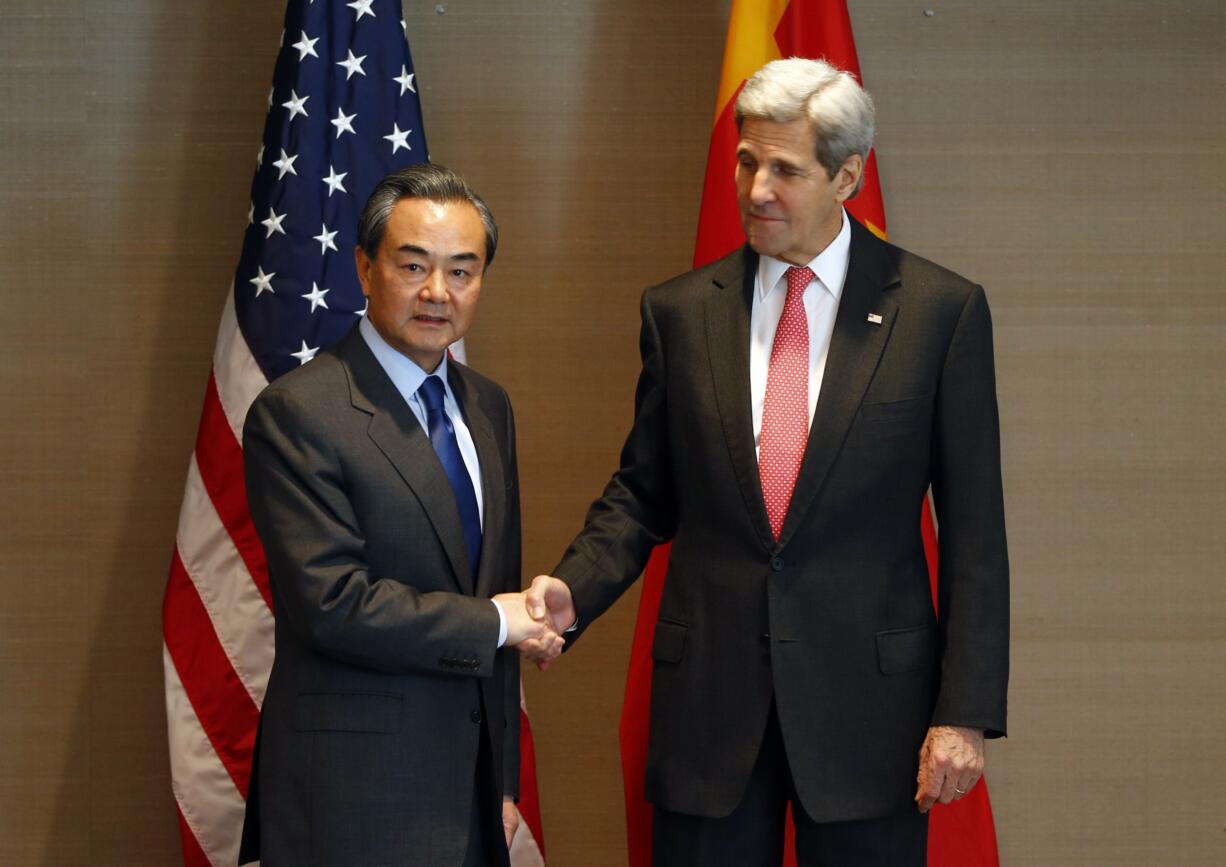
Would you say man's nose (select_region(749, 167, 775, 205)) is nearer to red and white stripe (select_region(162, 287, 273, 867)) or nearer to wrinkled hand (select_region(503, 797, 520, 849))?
wrinkled hand (select_region(503, 797, 520, 849))

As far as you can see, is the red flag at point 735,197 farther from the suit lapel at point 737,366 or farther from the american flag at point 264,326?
the suit lapel at point 737,366

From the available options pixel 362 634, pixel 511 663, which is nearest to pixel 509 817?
pixel 511 663

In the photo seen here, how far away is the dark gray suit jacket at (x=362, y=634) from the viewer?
196cm

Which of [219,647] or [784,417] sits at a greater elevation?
[784,417]

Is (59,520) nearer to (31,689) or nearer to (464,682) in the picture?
→ (31,689)

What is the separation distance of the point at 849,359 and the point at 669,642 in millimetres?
539

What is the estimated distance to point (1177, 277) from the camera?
3496 millimetres

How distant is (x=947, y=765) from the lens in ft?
6.90

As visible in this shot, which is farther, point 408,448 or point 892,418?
point 892,418

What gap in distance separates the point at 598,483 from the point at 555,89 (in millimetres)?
1010

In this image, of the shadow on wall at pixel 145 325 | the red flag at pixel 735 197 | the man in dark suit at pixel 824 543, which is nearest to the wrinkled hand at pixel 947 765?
the man in dark suit at pixel 824 543

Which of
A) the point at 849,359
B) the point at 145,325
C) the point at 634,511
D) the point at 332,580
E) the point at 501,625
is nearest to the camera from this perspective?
the point at 332,580

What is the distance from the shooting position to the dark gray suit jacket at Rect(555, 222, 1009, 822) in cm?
212

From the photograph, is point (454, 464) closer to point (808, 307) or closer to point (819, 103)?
point (808, 307)
